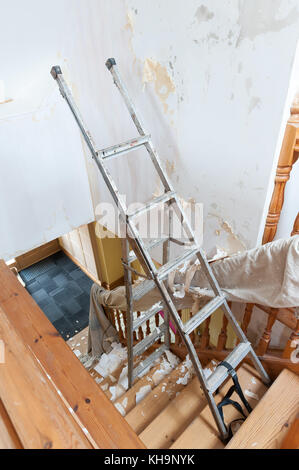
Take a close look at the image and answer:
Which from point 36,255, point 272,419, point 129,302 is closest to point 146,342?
point 129,302

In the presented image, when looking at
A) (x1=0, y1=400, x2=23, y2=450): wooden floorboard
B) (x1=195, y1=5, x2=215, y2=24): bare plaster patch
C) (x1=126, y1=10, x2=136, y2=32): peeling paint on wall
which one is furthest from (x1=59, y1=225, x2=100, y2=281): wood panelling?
(x1=0, y1=400, x2=23, y2=450): wooden floorboard

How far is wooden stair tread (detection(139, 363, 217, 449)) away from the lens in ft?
5.59

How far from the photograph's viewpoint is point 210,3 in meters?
1.45

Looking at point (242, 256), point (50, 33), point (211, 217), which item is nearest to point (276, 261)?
point (242, 256)

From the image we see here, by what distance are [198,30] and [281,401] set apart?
2011 mm

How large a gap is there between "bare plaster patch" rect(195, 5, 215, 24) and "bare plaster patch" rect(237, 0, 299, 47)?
0.19 metres

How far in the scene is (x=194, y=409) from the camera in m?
1.82

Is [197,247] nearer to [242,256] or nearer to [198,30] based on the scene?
[242,256]

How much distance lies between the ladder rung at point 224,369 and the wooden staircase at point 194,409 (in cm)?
20

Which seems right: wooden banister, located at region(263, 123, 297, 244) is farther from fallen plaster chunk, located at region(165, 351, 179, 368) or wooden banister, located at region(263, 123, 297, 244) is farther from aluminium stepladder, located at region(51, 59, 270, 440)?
fallen plaster chunk, located at region(165, 351, 179, 368)

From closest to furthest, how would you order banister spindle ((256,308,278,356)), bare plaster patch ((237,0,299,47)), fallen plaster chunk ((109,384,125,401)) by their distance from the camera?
bare plaster patch ((237,0,299,47)), banister spindle ((256,308,278,356)), fallen plaster chunk ((109,384,125,401))

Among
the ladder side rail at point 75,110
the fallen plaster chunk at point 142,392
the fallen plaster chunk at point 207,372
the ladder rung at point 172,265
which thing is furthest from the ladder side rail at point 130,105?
the fallen plaster chunk at point 142,392

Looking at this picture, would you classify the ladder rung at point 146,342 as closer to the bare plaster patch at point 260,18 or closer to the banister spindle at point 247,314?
the banister spindle at point 247,314

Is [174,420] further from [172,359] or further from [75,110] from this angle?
[75,110]
